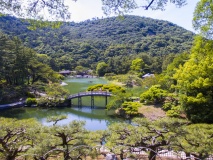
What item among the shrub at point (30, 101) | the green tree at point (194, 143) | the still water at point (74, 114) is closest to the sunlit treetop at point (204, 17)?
the green tree at point (194, 143)

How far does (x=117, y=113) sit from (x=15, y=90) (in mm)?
11271

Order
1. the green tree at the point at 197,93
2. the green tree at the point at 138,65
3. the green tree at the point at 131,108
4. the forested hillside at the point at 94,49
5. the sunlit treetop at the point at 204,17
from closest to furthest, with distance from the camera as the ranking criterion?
the sunlit treetop at the point at 204,17 < the green tree at the point at 197,93 < the green tree at the point at 131,108 < the green tree at the point at 138,65 < the forested hillside at the point at 94,49

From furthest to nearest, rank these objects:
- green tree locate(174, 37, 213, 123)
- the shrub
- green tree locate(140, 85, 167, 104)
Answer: the shrub, green tree locate(140, 85, 167, 104), green tree locate(174, 37, 213, 123)

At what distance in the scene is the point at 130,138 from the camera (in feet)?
20.7

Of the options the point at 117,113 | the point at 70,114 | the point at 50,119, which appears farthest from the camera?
the point at 70,114

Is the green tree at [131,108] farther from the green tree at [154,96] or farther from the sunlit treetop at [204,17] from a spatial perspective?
the sunlit treetop at [204,17]

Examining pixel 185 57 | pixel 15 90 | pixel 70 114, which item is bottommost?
pixel 70 114

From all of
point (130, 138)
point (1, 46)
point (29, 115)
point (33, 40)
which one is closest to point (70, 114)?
point (29, 115)

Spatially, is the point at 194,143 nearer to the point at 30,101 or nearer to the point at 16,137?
the point at 16,137

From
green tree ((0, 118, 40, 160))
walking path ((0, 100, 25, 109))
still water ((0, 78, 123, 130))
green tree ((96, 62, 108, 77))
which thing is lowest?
still water ((0, 78, 123, 130))

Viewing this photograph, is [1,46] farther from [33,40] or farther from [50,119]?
Answer: [33,40]

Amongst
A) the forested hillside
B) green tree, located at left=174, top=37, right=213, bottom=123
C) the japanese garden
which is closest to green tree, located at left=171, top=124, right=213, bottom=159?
the japanese garden

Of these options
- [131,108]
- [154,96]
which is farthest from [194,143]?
[154,96]

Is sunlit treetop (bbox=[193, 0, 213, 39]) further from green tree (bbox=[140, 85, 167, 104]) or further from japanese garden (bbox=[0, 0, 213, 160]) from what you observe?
green tree (bbox=[140, 85, 167, 104])
